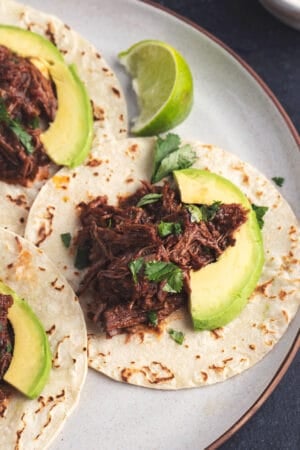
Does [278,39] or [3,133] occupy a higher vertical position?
[278,39]

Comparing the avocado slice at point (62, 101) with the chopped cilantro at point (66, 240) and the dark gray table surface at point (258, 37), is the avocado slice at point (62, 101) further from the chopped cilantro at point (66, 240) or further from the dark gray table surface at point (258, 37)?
the dark gray table surface at point (258, 37)

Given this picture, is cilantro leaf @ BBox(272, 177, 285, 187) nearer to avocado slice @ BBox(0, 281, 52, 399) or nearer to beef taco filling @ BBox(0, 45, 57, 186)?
beef taco filling @ BBox(0, 45, 57, 186)

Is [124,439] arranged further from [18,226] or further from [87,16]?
[87,16]

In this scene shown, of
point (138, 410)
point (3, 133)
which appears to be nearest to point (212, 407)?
point (138, 410)

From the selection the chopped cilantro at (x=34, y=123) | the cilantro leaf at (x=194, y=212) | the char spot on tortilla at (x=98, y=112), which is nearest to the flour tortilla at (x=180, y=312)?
the char spot on tortilla at (x=98, y=112)

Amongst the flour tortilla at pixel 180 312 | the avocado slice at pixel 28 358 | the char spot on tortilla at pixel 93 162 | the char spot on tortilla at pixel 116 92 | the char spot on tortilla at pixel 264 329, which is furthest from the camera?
the char spot on tortilla at pixel 116 92

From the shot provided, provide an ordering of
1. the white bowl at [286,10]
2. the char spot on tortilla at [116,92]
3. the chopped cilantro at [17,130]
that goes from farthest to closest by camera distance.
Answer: the white bowl at [286,10] < the char spot on tortilla at [116,92] < the chopped cilantro at [17,130]
